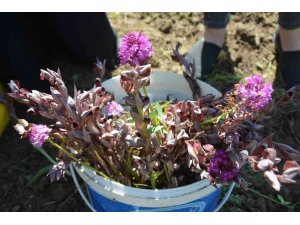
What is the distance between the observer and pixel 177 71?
1854 millimetres

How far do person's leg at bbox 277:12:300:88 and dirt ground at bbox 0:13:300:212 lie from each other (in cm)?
7

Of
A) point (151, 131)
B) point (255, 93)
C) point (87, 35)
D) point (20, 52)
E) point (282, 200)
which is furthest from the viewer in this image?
point (87, 35)

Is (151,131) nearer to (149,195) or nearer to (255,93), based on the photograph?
(149,195)

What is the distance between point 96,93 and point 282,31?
3.19 feet

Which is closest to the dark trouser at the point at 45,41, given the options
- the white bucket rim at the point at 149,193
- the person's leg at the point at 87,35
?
the person's leg at the point at 87,35

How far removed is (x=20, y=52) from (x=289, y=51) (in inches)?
38.3

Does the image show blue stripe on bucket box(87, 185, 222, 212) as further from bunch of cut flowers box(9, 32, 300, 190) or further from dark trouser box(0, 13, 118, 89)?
dark trouser box(0, 13, 118, 89)

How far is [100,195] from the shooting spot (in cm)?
114

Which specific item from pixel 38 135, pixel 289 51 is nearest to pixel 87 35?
pixel 289 51

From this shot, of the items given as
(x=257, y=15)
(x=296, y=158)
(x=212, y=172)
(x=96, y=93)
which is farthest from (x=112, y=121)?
(x=257, y=15)

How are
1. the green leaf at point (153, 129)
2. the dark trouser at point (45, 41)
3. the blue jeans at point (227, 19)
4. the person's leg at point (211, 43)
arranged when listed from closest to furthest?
the green leaf at point (153, 129)
the dark trouser at point (45, 41)
the blue jeans at point (227, 19)
the person's leg at point (211, 43)

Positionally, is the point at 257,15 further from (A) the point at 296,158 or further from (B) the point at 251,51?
(A) the point at 296,158

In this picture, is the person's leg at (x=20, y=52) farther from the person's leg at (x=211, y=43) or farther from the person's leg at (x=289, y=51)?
the person's leg at (x=289, y=51)

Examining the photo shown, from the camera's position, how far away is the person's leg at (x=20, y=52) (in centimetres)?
154
